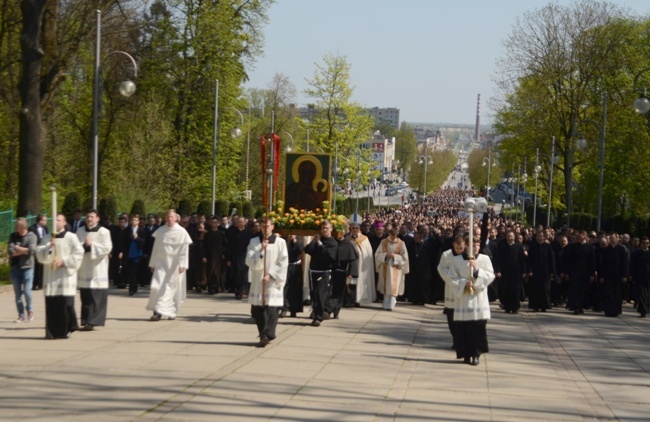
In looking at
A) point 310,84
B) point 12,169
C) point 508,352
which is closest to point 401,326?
point 508,352

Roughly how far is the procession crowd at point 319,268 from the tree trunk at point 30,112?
2.88m

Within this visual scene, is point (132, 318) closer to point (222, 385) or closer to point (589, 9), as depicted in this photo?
point (222, 385)

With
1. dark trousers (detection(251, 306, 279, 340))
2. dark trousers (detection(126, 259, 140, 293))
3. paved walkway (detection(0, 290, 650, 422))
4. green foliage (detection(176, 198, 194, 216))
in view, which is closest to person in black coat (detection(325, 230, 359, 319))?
paved walkway (detection(0, 290, 650, 422))

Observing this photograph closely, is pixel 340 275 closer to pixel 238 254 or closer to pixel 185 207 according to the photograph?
pixel 238 254

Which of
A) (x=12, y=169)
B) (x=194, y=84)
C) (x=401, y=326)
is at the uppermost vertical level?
(x=194, y=84)

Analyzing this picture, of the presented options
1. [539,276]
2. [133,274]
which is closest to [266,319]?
[133,274]

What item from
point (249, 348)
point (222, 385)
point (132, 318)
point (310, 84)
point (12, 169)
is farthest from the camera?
point (310, 84)

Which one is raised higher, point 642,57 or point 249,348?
point 642,57

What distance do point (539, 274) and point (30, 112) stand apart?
1296cm

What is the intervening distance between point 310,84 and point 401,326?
52.7m

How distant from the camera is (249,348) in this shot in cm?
1650

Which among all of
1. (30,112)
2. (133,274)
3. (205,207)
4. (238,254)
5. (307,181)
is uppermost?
(30,112)

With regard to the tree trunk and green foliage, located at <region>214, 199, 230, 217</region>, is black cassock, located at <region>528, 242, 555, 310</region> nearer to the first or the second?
the tree trunk

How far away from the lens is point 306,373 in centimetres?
1424
